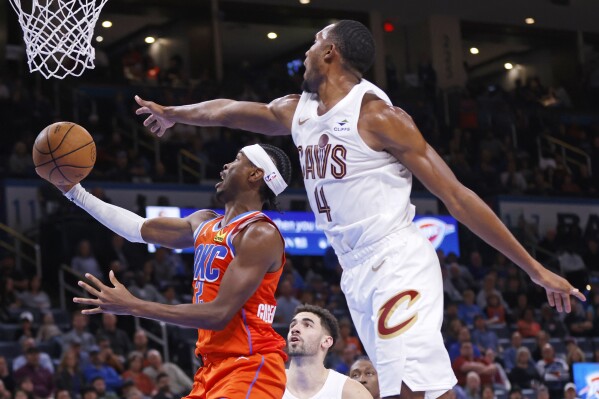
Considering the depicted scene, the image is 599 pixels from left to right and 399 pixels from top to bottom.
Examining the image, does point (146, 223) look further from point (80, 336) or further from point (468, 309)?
point (468, 309)

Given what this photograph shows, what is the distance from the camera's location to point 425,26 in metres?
26.6

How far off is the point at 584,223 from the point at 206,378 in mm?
18453

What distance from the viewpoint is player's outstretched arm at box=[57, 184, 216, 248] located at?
568cm

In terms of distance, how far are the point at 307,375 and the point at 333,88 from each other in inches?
114

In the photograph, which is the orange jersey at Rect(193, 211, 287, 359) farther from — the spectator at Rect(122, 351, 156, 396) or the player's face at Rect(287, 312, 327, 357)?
the spectator at Rect(122, 351, 156, 396)

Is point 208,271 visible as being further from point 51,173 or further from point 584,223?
point 584,223

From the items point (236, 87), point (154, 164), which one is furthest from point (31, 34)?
point (236, 87)

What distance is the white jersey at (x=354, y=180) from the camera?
4.74m

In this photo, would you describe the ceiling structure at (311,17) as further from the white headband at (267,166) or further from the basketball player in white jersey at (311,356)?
the white headband at (267,166)

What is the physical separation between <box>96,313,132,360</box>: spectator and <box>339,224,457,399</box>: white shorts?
9.07 m

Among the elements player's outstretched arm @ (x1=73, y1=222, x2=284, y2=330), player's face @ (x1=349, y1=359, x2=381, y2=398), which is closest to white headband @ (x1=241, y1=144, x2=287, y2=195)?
player's outstretched arm @ (x1=73, y1=222, x2=284, y2=330)

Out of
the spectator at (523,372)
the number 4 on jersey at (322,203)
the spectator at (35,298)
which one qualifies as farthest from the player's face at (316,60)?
the spectator at (523,372)

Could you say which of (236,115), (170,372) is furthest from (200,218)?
(170,372)

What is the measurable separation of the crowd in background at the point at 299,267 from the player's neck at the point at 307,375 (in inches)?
184
